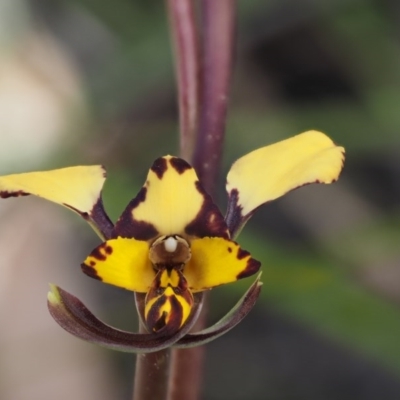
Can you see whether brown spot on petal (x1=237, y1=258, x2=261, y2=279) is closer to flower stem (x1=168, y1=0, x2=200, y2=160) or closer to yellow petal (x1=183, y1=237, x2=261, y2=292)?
yellow petal (x1=183, y1=237, x2=261, y2=292)

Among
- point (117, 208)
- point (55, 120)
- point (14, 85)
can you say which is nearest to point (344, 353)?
point (117, 208)

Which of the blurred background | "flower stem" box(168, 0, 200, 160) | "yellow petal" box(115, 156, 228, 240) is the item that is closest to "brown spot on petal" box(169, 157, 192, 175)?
"yellow petal" box(115, 156, 228, 240)

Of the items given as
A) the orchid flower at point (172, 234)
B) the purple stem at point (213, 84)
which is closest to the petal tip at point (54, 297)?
the orchid flower at point (172, 234)

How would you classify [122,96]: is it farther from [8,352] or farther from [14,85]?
[8,352]

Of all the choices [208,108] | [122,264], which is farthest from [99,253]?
[208,108]

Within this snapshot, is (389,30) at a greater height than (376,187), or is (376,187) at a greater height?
(389,30)

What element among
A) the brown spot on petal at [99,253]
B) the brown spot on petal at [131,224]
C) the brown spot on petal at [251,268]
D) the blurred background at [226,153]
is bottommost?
the brown spot on petal at [99,253]

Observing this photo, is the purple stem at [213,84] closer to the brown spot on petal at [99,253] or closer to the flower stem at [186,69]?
the flower stem at [186,69]
